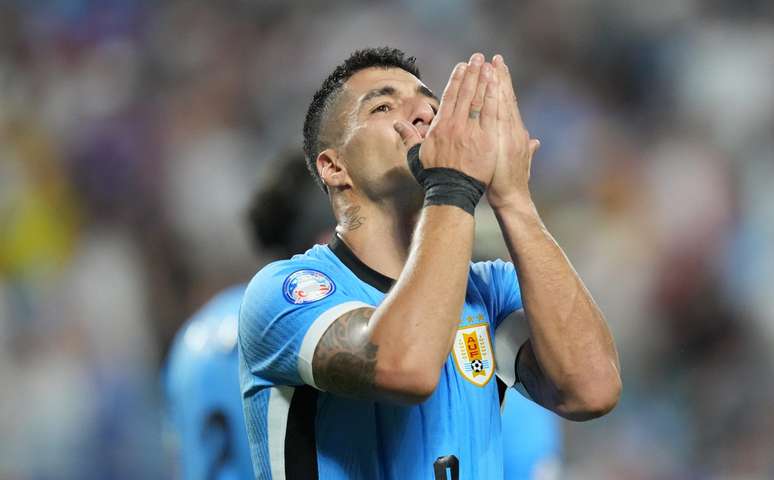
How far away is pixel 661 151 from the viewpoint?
22.3ft

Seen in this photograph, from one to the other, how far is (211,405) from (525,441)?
1.24 meters

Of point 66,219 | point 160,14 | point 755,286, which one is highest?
point 160,14

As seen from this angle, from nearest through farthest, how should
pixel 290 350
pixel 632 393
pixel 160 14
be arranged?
pixel 290 350, pixel 632 393, pixel 160 14

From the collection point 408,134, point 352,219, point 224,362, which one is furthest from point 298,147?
point 408,134

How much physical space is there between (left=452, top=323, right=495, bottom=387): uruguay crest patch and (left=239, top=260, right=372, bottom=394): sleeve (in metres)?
0.28

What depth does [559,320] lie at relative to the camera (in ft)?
7.86

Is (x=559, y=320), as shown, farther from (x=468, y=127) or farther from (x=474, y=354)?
(x=468, y=127)

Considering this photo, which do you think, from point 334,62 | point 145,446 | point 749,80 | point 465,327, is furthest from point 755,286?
point 465,327

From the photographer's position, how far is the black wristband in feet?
7.72

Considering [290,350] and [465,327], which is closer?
[290,350]

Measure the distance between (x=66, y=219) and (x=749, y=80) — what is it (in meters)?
4.57

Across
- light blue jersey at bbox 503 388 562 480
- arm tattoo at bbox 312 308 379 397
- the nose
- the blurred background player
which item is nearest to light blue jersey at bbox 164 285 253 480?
the blurred background player

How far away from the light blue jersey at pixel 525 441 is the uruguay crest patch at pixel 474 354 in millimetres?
1465

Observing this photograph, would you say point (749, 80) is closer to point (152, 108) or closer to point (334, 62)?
point (334, 62)
